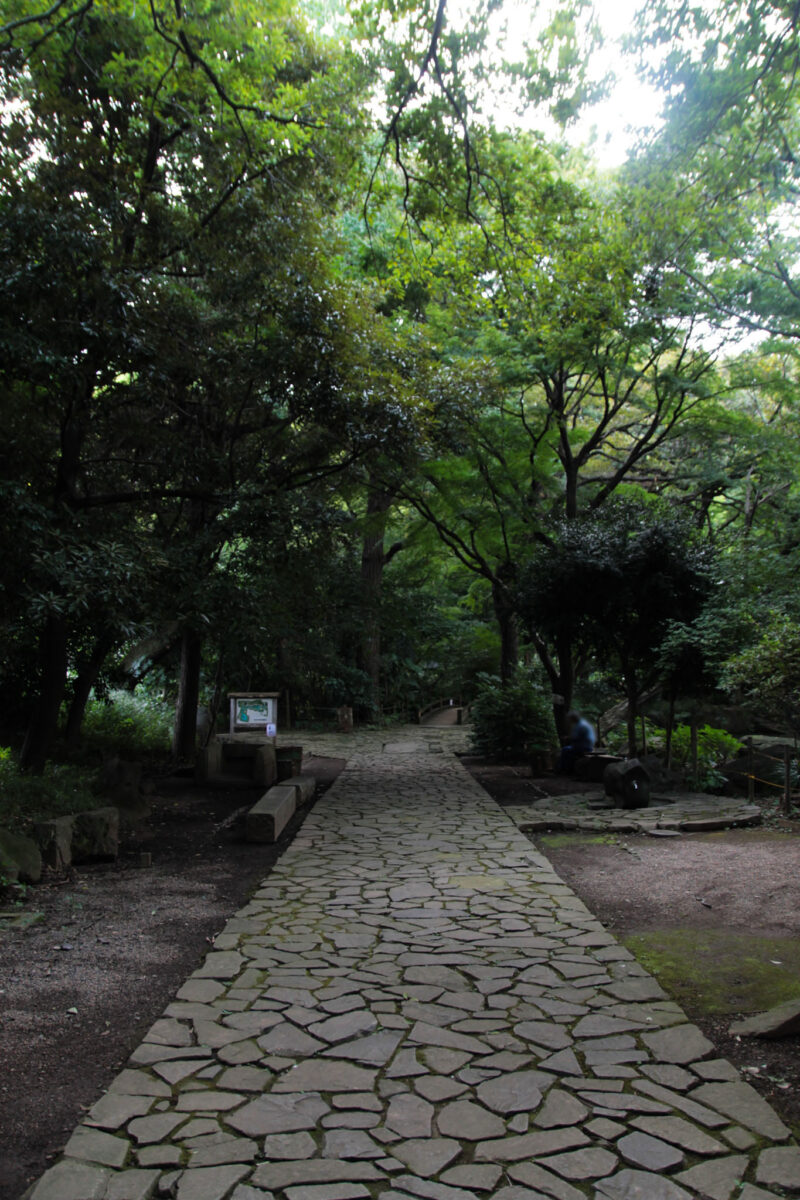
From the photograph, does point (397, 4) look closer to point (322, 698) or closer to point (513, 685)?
point (513, 685)

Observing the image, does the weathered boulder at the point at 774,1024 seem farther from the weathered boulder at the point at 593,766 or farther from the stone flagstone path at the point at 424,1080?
the weathered boulder at the point at 593,766

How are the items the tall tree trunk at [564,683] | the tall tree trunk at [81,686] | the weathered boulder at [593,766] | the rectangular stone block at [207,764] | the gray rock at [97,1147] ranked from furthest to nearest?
the tall tree trunk at [564,683], the weathered boulder at [593,766], the rectangular stone block at [207,764], the tall tree trunk at [81,686], the gray rock at [97,1147]

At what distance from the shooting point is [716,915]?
19.8ft

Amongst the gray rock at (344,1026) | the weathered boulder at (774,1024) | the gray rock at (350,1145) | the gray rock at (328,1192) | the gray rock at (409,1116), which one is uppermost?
the weathered boulder at (774,1024)

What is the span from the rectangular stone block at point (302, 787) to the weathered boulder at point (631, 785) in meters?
4.52

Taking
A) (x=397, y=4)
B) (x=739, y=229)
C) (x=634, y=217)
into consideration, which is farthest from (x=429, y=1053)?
(x=739, y=229)

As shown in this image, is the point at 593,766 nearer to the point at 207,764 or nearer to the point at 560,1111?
the point at 207,764

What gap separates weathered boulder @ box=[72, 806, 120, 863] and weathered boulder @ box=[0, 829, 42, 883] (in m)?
0.79

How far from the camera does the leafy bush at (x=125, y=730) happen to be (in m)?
15.1

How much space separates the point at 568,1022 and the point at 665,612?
9.38 metres

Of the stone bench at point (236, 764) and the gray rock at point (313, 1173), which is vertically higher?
the stone bench at point (236, 764)

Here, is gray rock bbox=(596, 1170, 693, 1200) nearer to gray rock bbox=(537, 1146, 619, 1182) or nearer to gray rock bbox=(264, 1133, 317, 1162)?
gray rock bbox=(537, 1146, 619, 1182)

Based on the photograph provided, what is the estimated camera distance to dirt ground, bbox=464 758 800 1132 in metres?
3.94

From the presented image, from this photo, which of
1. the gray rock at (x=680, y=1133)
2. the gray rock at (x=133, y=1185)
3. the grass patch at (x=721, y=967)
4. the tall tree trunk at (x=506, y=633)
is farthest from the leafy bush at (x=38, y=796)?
the tall tree trunk at (x=506, y=633)
